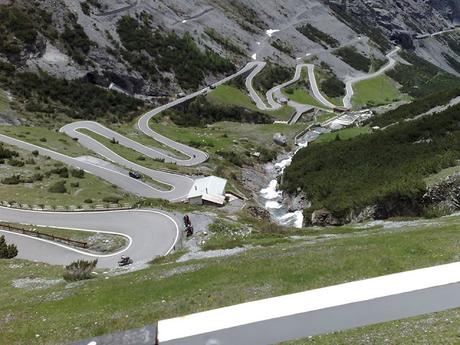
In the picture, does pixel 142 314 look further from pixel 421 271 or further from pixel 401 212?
pixel 401 212

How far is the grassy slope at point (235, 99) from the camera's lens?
12206 cm

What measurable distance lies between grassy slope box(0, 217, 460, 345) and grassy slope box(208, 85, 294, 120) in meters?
101

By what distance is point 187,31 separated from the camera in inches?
5891

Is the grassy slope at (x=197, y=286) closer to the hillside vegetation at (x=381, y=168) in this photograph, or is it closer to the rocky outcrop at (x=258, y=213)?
the hillside vegetation at (x=381, y=168)

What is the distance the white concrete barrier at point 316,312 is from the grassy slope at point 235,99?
117 meters

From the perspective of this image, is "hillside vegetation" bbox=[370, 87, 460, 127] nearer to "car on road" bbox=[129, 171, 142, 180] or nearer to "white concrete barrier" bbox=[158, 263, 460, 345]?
"car on road" bbox=[129, 171, 142, 180]

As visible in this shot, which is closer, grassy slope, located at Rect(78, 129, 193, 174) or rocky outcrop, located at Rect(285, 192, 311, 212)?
rocky outcrop, located at Rect(285, 192, 311, 212)

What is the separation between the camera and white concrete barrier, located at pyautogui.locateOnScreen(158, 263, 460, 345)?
4645mm

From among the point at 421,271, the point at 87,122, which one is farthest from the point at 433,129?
the point at 87,122

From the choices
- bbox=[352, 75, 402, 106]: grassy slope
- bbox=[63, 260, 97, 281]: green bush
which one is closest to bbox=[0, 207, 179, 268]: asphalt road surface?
bbox=[63, 260, 97, 281]: green bush

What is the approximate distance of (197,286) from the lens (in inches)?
740

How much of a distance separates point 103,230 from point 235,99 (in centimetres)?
8888

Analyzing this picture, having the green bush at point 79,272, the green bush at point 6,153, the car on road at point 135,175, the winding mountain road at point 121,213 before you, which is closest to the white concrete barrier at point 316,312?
the green bush at point 79,272

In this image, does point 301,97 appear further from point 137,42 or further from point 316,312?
point 316,312
